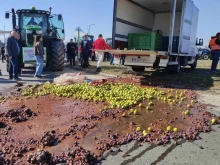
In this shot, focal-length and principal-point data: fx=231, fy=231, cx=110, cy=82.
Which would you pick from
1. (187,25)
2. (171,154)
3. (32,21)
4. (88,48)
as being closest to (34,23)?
(32,21)

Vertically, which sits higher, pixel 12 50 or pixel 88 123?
pixel 12 50

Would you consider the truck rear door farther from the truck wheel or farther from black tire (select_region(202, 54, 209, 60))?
black tire (select_region(202, 54, 209, 60))

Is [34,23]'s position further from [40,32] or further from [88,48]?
[88,48]

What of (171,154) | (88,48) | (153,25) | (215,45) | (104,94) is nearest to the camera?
(171,154)

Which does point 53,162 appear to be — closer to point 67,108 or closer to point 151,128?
point 151,128

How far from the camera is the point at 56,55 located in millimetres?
12211

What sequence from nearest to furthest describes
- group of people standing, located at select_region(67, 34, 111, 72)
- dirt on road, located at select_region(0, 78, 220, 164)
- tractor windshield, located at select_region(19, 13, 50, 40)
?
dirt on road, located at select_region(0, 78, 220, 164) → tractor windshield, located at select_region(19, 13, 50, 40) → group of people standing, located at select_region(67, 34, 111, 72)

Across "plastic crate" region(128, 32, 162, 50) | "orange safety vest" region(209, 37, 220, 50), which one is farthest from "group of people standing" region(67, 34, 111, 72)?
"orange safety vest" region(209, 37, 220, 50)

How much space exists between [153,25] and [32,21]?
23.4ft

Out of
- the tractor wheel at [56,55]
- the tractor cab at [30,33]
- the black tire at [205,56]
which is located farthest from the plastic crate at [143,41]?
the black tire at [205,56]

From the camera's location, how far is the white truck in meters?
9.64

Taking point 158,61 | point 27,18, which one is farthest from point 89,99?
point 27,18

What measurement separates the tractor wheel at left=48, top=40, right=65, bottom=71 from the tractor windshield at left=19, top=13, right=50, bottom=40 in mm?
1347

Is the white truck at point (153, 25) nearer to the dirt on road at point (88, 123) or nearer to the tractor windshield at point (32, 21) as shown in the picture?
the dirt on road at point (88, 123)
